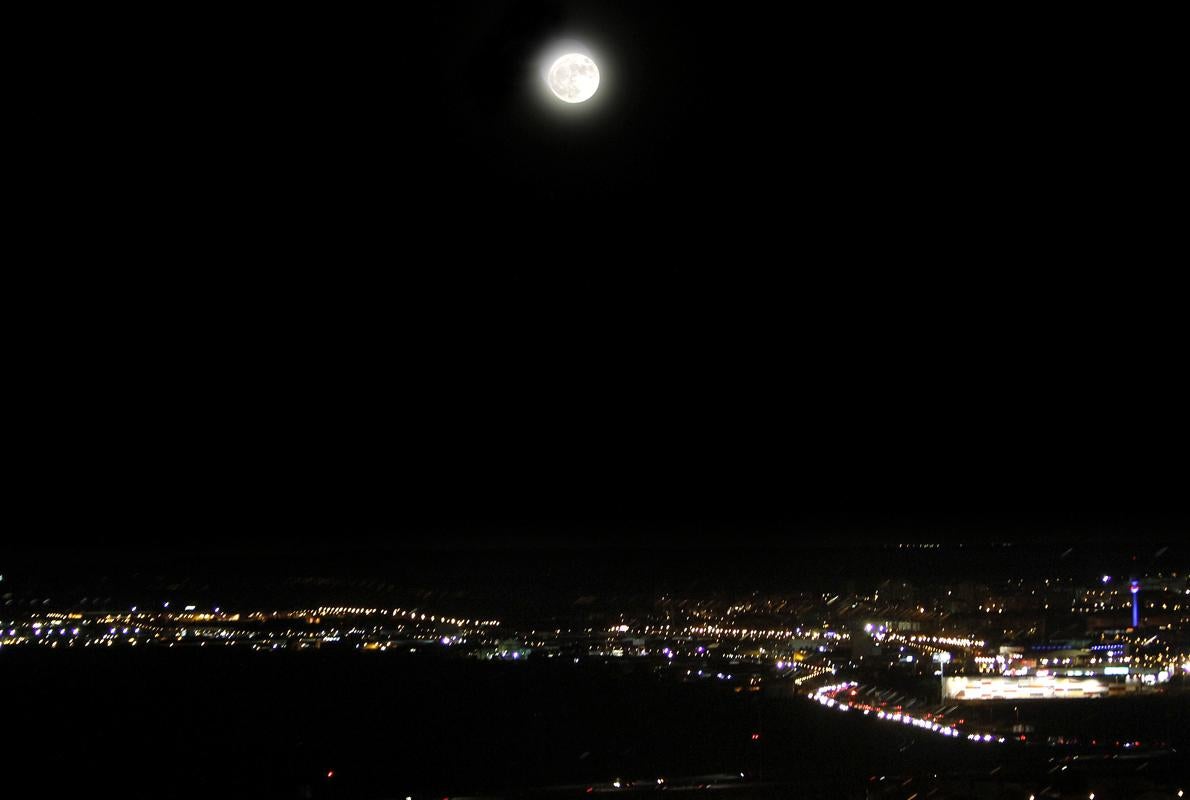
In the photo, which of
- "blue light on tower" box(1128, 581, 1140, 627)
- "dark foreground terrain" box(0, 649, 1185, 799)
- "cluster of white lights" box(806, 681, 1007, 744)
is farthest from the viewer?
"cluster of white lights" box(806, 681, 1007, 744)

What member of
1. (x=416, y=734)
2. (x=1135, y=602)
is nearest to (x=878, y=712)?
(x=1135, y=602)

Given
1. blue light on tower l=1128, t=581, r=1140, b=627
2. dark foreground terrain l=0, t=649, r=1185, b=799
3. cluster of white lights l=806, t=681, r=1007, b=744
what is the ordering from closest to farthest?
1. dark foreground terrain l=0, t=649, r=1185, b=799
2. blue light on tower l=1128, t=581, r=1140, b=627
3. cluster of white lights l=806, t=681, r=1007, b=744

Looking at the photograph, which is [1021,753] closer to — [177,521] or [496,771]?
[496,771]

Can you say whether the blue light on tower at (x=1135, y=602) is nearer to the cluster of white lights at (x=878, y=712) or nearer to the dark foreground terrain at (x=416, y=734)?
the dark foreground terrain at (x=416, y=734)

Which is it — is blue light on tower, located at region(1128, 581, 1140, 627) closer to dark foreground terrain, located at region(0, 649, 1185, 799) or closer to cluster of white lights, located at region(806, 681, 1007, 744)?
dark foreground terrain, located at region(0, 649, 1185, 799)

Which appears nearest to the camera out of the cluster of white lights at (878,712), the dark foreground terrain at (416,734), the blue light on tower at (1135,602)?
the dark foreground terrain at (416,734)

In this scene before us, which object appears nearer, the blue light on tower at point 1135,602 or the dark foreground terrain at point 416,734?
the dark foreground terrain at point 416,734

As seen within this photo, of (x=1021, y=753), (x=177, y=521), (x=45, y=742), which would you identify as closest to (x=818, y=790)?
(x=1021, y=753)

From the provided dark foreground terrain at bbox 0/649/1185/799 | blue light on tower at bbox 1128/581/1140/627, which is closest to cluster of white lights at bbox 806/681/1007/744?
dark foreground terrain at bbox 0/649/1185/799

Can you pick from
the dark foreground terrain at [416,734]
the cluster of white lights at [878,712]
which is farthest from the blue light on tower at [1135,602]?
the cluster of white lights at [878,712]
